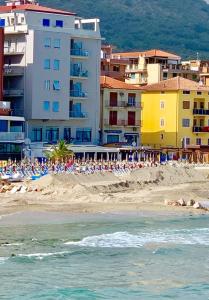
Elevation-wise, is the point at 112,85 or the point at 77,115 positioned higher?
the point at 112,85

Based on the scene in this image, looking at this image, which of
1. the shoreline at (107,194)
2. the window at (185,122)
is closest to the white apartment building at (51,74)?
the window at (185,122)

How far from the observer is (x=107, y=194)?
58.1 m

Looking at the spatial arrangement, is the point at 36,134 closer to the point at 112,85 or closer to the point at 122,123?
the point at 122,123

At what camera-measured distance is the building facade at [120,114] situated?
83.2m

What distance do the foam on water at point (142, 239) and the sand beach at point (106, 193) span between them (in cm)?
812

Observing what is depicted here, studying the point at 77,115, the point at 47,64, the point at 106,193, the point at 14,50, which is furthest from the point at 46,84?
the point at 106,193

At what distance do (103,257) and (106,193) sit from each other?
21.1m

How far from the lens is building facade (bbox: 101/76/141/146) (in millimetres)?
83250

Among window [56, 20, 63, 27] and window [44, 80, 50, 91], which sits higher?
window [56, 20, 63, 27]

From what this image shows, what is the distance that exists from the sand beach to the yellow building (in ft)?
62.5

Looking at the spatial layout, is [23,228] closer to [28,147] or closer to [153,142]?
[28,147]

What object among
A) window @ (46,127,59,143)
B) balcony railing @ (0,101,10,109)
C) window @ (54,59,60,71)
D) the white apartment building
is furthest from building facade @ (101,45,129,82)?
balcony railing @ (0,101,10,109)

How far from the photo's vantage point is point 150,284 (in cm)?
3309

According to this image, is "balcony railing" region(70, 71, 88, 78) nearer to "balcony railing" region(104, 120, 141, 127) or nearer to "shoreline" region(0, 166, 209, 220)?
"balcony railing" region(104, 120, 141, 127)
